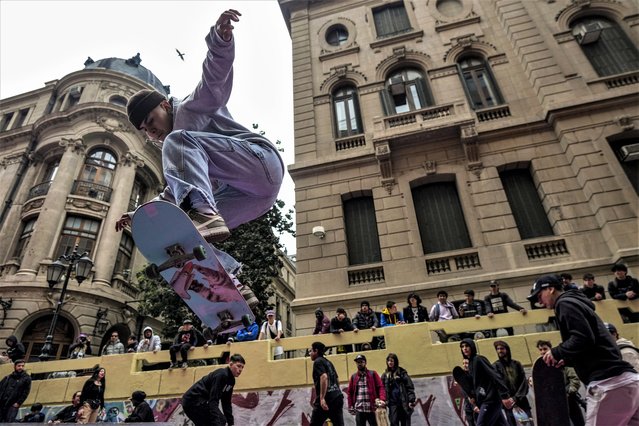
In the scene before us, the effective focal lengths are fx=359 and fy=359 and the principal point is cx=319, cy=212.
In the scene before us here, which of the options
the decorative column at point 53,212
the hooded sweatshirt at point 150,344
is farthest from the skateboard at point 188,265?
the decorative column at point 53,212

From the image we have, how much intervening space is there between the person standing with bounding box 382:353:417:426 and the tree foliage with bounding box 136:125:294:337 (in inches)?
312

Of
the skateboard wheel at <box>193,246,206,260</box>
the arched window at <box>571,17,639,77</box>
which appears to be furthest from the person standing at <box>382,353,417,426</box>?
the arched window at <box>571,17,639,77</box>

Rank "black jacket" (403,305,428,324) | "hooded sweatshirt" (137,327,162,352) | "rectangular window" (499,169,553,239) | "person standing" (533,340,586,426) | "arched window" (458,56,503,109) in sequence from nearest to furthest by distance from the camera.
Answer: "person standing" (533,340,586,426)
"black jacket" (403,305,428,324)
"hooded sweatshirt" (137,327,162,352)
"rectangular window" (499,169,553,239)
"arched window" (458,56,503,109)

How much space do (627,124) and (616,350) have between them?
1136cm

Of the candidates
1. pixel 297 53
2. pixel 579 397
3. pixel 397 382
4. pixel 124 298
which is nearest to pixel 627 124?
pixel 579 397

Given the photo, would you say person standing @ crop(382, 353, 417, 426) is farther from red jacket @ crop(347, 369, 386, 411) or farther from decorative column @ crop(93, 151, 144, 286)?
decorative column @ crop(93, 151, 144, 286)

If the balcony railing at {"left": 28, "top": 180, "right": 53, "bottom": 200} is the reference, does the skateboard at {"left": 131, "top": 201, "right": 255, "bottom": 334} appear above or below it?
below

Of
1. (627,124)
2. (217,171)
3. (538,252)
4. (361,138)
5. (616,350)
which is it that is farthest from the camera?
(361,138)

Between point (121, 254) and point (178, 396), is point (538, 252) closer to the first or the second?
point (178, 396)

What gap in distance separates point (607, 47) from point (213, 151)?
15.8m

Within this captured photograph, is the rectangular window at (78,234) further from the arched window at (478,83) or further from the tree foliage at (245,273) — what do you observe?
the arched window at (478,83)

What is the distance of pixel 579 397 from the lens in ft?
18.6

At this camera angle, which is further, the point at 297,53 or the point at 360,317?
the point at 297,53

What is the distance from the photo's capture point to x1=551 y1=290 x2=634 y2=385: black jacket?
2.69 m
